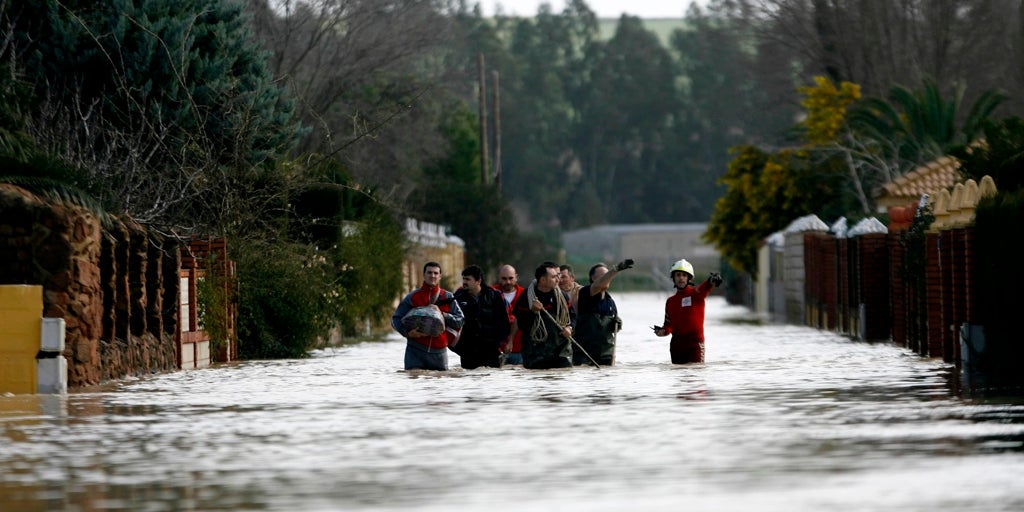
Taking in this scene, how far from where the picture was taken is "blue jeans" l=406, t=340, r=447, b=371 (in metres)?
24.9

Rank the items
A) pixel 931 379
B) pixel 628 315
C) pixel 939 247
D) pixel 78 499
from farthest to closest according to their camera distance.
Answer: pixel 628 315, pixel 939 247, pixel 931 379, pixel 78 499

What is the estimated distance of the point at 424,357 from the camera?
25.0 meters

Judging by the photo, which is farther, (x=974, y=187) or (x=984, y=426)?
(x=974, y=187)

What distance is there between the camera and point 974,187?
996 inches

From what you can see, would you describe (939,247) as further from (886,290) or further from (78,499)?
(78,499)

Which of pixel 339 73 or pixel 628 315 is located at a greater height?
pixel 339 73

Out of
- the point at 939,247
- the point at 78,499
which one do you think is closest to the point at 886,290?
the point at 939,247

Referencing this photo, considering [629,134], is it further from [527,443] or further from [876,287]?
[527,443]

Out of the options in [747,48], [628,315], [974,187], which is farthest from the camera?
[747,48]

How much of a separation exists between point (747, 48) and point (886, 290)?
4926 inches

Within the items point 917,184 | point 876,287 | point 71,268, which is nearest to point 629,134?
point 917,184

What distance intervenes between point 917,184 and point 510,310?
82.5 ft

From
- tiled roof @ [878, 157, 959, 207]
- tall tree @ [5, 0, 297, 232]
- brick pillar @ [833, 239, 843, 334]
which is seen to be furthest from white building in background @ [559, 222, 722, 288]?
tall tree @ [5, 0, 297, 232]

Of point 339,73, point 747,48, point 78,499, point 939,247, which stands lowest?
point 78,499
